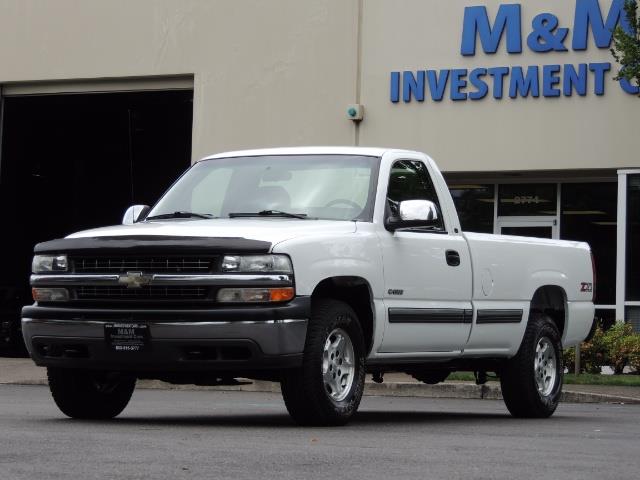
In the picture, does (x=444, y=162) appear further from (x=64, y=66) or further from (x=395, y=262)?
(x=395, y=262)

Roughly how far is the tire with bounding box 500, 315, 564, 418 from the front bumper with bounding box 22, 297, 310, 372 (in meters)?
3.19

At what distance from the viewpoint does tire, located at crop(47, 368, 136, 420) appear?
1078 centimetres

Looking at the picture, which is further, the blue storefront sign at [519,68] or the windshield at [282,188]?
the blue storefront sign at [519,68]

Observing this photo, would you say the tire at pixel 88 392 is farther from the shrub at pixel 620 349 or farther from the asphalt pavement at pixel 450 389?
the shrub at pixel 620 349

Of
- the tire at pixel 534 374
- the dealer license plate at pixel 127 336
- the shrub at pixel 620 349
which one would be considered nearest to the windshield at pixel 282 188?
the dealer license plate at pixel 127 336

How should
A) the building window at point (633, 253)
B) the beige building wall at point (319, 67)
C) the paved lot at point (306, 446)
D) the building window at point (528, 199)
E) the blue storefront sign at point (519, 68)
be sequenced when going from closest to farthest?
the paved lot at point (306, 446) < the blue storefront sign at point (519, 68) < the building window at point (633, 253) < the beige building wall at point (319, 67) < the building window at point (528, 199)

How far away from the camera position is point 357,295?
10.7 metres

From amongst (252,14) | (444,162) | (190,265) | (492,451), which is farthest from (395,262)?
(252,14)

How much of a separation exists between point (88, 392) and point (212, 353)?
1428 millimetres

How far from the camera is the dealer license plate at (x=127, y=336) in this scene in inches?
388

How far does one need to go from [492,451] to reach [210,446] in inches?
63.3

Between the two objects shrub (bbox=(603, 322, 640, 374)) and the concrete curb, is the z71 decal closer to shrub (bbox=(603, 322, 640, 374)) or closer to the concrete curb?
the concrete curb

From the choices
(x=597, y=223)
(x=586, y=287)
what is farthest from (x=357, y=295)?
(x=597, y=223)

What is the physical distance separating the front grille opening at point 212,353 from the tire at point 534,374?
342 cm
